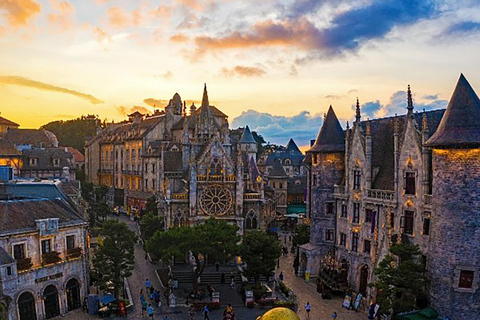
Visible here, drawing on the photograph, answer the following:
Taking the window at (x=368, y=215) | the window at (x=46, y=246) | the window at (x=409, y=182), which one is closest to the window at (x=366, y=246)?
the window at (x=368, y=215)

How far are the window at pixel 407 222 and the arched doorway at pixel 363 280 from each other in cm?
605

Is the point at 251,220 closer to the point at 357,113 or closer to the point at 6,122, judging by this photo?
the point at 357,113

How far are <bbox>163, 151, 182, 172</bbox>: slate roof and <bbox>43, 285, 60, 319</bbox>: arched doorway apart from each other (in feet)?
79.3

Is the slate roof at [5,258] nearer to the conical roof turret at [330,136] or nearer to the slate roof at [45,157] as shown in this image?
the conical roof turret at [330,136]

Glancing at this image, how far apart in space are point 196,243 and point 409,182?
18.1 meters

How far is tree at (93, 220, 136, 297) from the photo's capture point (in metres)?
35.0

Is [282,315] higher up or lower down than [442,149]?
lower down

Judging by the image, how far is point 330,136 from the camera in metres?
46.5

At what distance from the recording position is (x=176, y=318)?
3447 centimetres

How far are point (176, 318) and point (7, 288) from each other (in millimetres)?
12100

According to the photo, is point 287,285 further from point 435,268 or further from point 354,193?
point 435,268

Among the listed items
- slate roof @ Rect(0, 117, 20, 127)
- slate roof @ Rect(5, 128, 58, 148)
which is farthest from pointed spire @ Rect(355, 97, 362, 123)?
slate roof @ Rect(0, 117, 20, 127)

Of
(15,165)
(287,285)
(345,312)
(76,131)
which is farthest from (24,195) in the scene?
(76,131)

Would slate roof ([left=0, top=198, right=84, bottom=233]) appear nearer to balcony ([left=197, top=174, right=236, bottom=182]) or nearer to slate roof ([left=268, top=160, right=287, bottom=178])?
balcony ([left=197, top=174, right=236, bottom=182])
